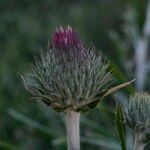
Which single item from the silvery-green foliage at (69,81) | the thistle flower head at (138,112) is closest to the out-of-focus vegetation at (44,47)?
the thistle flower head at (138,112)

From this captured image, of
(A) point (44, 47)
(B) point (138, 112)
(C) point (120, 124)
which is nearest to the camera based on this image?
(C) point (120, 124)

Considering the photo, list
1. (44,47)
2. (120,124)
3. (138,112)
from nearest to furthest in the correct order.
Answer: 1. (120,124)
2. (138,112)
3. (44,47)

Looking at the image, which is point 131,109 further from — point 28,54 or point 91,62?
point 28,54

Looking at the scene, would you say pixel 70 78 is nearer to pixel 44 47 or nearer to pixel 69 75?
pixel 69 75

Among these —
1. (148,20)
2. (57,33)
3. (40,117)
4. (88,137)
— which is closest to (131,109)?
(57,33)

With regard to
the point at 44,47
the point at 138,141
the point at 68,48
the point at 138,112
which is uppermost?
the point at 44,47

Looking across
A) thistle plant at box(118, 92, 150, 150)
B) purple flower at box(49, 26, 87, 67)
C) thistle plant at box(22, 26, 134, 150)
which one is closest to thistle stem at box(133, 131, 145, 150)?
thistle plant at box(118, 92, 150, 150)

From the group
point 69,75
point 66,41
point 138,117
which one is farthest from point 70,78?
point 138,117
